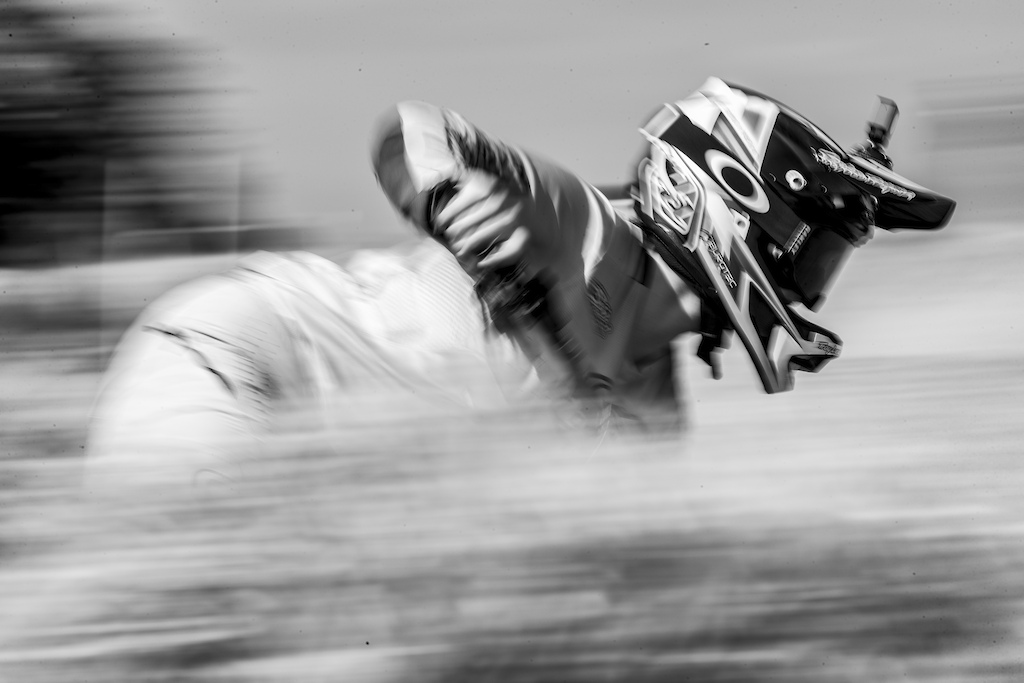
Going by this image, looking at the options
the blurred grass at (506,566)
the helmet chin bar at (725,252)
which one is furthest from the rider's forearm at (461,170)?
the blurred grass at (506,566)

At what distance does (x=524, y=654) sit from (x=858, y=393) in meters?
0.23

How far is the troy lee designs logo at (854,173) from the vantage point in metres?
1.15

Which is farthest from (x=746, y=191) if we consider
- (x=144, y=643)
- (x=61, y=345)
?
(x=144, y=643)

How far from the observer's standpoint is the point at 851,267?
0.91 meters

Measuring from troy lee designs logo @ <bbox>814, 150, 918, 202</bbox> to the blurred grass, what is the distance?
2.92 ft

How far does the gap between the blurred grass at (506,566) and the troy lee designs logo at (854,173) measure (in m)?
0.89

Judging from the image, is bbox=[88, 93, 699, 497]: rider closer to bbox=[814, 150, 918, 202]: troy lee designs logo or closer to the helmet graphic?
the helmet graphic

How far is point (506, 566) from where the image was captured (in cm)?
30

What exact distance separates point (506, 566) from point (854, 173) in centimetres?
104

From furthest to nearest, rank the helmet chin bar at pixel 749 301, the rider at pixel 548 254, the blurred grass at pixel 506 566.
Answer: the helmet chin bar at pixel 749 301
the rider at pixel 548 254
the blurred grass at pixel 506 566

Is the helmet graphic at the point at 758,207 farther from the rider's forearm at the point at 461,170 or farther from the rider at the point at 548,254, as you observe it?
the rider's forearm at the point at 461,170

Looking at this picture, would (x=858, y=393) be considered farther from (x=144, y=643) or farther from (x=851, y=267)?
(x=851, y=267)

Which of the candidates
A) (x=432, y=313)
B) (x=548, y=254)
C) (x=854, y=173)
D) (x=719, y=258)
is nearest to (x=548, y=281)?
(x=548, y=254)

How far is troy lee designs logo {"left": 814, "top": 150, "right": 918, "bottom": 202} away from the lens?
115cm
